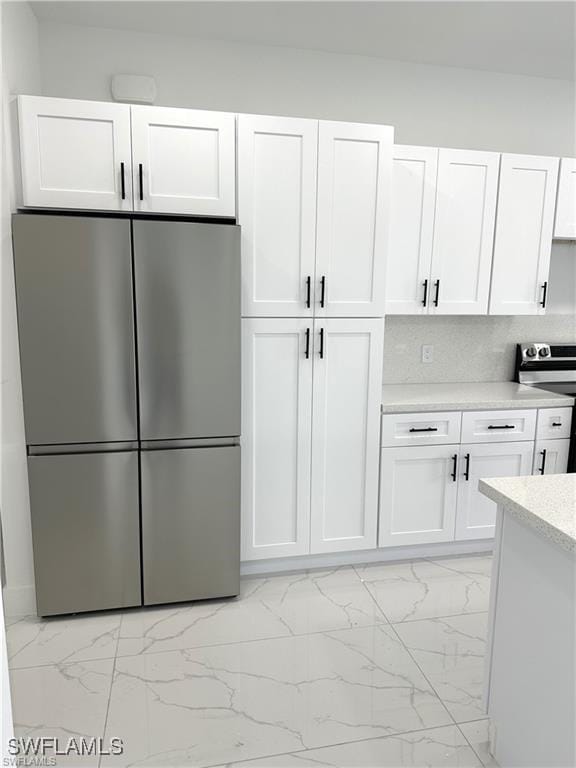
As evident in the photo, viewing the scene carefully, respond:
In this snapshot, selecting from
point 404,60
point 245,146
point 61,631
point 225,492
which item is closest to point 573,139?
point 404,60

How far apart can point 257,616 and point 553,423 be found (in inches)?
74.0

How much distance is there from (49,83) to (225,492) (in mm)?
2200

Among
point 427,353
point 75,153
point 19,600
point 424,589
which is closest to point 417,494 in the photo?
point 424,589

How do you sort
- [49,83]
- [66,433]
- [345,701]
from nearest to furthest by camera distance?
[345,701] < [66,433] < [49,83]

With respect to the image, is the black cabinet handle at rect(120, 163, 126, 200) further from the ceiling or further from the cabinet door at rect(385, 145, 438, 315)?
the cabinet door at rect(385, 145, 438, 315)

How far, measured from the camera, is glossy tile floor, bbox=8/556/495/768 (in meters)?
1.74

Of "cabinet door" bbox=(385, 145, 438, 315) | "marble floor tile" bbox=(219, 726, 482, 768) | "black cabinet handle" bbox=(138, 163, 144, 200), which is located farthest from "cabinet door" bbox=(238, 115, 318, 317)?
"marble floor tile" bbox=(219, 726, 482, 768)

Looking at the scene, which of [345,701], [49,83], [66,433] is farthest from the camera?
[49,83]

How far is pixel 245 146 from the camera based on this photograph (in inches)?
94.0

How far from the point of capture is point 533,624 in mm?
1439

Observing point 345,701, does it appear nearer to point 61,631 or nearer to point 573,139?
point 61,631

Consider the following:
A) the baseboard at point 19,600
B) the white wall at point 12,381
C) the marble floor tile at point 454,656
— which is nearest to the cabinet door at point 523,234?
the marble floor tile at point 454,656

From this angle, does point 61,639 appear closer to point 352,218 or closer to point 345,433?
point 345,433

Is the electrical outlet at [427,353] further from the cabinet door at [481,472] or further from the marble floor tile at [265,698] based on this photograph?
the marble floor tile at [265,698]
